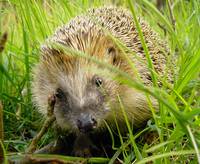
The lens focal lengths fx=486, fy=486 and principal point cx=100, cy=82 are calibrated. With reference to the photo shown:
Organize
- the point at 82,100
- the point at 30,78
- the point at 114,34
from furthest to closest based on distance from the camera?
the point at 30,78 < the point at 114,34 < the point at 82,100

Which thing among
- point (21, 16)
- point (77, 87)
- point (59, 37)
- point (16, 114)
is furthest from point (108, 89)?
point (21, 16)

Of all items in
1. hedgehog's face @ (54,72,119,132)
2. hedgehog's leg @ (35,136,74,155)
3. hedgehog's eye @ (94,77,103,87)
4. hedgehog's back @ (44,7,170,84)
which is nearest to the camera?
hedgehog's face @ (54,72,119,132)

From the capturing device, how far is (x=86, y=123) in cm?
263

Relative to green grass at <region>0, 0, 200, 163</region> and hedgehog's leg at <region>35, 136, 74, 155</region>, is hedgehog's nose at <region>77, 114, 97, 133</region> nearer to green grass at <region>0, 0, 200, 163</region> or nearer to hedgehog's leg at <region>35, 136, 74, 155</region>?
green grass at <region>0, 0, 200, 163</region>

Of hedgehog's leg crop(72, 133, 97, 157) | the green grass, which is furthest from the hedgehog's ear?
hedgehog's leg crop(72, 133, 97, 157)

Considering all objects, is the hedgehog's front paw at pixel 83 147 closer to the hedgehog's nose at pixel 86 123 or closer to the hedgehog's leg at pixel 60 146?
the hedgehog's leg at pixel 60 146

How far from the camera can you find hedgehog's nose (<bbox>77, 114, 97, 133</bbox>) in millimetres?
2631

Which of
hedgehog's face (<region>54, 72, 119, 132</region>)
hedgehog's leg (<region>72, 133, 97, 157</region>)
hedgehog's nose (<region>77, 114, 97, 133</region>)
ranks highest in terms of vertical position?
hedgehog's face (<region>54, 72, 119, 132</region>)

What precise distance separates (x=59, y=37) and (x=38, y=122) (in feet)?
2.06

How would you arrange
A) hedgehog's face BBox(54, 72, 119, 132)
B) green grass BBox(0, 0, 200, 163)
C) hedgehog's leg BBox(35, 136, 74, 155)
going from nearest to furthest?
green grass BBox(0, 0, 200, 163)
hedgehog's face BBox(54, 72, 119, 132)
hedgehog's leg BBox(35, 136, 74, 155)

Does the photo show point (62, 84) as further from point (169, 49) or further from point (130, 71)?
point (169, 49)

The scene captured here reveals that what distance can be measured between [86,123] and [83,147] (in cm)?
39

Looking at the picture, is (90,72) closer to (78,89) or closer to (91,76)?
(91,76)

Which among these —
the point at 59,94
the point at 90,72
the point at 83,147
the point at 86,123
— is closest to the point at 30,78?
the point at 59,94
